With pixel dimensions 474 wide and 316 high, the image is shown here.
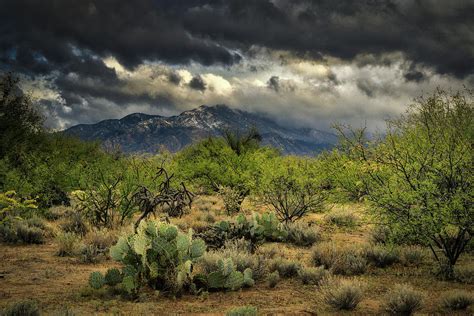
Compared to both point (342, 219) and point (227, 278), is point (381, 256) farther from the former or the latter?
point (342, 219)

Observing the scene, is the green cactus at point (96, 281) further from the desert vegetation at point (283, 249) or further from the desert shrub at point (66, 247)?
the desert shrub at point (66, 247)

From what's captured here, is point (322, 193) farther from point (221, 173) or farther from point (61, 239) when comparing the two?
point (61, 239)

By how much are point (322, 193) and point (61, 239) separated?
1058 cm

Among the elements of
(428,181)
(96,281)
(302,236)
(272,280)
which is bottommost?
(272,280)

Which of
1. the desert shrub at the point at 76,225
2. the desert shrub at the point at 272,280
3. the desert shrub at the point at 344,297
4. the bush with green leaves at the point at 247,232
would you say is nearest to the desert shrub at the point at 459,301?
the desert shrub at the point at 344,297

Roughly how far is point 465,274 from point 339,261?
→ 2966mm

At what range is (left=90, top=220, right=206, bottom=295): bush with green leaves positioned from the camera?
821 cm

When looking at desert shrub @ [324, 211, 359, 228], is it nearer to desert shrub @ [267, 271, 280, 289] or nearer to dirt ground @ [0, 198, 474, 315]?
dirt ground @ [0, 198, 474, 315]

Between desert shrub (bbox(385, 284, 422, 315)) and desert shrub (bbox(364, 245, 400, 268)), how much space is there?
169 inches

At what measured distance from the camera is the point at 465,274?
31.1 ft

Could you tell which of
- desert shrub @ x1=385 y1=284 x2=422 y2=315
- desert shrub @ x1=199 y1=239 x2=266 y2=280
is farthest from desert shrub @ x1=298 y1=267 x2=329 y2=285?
desert shrub @ x1=385 y1=284 x2=422 y2=315

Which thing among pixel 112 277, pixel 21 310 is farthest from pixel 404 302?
pixel 21 310

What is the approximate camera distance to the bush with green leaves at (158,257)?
8211mm

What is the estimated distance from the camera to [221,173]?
976 inches
